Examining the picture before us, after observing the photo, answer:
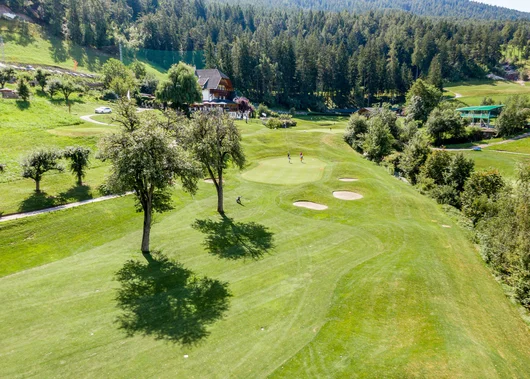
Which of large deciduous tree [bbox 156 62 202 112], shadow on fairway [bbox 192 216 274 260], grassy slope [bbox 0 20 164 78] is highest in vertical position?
grassy slope [bbox 0 20 164 78]

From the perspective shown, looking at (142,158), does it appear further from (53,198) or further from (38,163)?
(38,163)

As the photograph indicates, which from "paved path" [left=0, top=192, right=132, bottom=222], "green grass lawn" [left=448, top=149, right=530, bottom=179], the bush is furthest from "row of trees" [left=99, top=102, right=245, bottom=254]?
"green grass lawn" [left=448, top=149, right=530, bottom=179]

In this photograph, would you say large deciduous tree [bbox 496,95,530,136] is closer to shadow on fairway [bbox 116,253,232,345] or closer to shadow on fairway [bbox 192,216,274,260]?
shadow on fairway [bbox 192,216,274,260]

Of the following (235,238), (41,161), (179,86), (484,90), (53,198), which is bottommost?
(235,238)

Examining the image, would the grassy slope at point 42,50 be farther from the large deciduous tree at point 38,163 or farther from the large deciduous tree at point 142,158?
the large deciduous tree at point 142,158

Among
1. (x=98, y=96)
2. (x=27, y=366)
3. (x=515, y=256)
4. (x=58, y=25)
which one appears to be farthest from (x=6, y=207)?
(x=58, y=25)

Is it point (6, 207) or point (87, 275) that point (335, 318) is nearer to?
point (87, 275)

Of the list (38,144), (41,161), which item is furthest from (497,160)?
(38,144)
